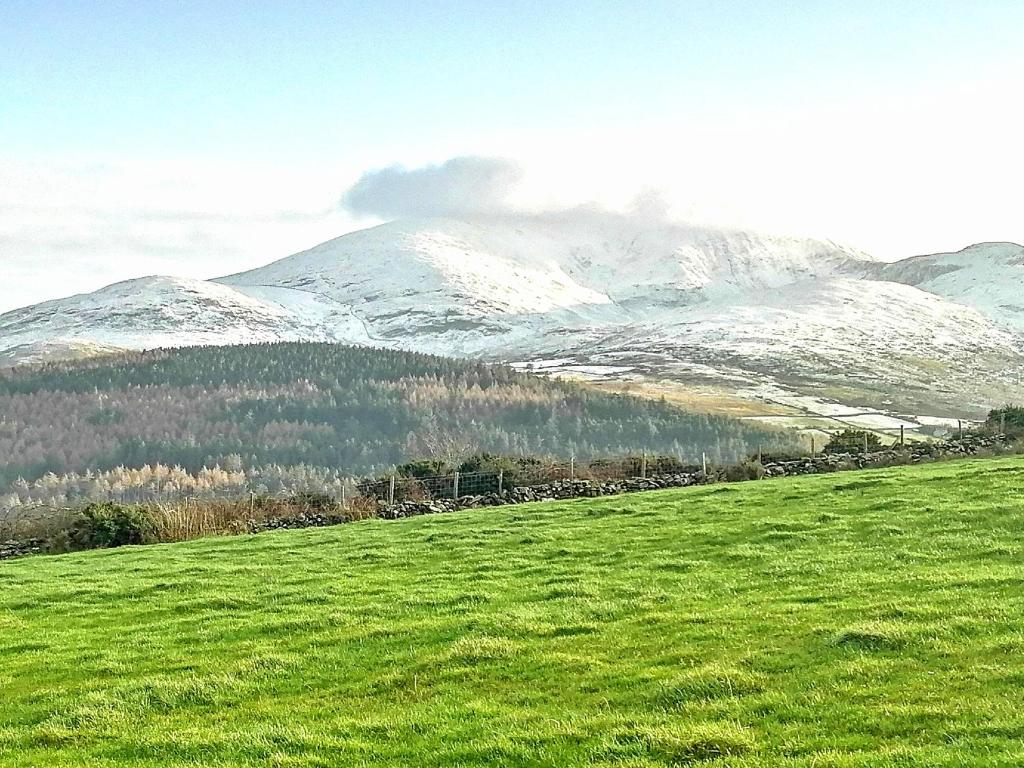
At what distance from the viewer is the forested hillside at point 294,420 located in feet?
352

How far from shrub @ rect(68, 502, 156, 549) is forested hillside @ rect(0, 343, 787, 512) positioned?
61.0 meters

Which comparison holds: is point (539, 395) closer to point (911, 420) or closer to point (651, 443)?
point (651, 443)

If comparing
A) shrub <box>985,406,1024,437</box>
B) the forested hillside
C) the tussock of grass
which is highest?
the tussock of grass

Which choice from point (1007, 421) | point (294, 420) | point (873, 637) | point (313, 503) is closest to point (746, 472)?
point (1007, 421)

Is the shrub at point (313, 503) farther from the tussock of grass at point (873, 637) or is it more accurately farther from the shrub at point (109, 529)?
the tussock of grass at point (873, 637)

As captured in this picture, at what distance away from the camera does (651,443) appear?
111 m

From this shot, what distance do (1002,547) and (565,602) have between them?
27.2 feet

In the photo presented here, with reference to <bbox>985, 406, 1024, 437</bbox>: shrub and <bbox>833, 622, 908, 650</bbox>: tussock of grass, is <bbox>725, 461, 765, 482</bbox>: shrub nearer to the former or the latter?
<bbox>985, 406, 1024, 437</bbox>: shrub

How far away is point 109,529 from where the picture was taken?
33.6 metres

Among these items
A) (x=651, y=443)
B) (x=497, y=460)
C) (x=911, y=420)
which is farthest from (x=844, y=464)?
(x=911, y=420)

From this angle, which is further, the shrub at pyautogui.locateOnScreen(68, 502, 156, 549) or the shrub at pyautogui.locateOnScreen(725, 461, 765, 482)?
the shrub at pyautogui.locateOnScreen(725, 461, 765, 482)

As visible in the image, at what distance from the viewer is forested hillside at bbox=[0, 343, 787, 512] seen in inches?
4230

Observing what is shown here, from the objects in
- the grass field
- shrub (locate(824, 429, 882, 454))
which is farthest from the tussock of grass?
shrub (locate(824, 429, 882, 454))

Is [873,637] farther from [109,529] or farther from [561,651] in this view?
[109,529]
